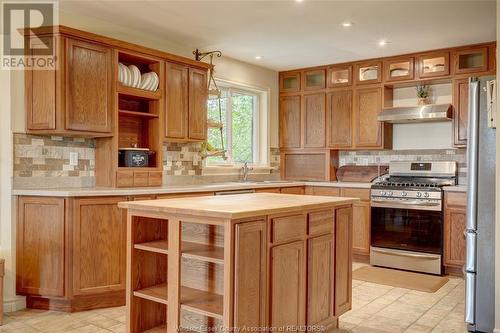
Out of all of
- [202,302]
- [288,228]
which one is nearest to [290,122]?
[288,228]

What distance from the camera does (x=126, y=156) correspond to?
4156 millimetres

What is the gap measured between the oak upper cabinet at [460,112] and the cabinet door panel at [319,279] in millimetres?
2878

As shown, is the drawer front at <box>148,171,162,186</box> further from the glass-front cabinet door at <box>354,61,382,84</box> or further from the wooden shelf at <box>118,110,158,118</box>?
the glass-front cabinet door at <box>354,61,382,84</box>

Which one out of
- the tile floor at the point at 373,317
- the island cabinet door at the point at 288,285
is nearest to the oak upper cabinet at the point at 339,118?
the tile floor at the point at 373,317

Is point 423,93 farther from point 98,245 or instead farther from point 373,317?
point 98,245

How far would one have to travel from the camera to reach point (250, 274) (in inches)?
89.7

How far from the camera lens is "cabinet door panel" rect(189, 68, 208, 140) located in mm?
4754

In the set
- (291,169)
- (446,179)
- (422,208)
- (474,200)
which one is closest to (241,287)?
(474,200)

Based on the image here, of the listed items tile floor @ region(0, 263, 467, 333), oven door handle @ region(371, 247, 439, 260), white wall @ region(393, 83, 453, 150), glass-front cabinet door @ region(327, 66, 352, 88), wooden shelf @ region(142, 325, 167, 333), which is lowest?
tile floor @ region(0, 263, 467, 333)

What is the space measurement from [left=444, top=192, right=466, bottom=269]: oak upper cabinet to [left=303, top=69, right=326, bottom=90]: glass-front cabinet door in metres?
2.33

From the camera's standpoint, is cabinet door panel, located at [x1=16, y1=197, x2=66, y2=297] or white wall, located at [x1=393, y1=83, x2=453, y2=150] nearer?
cabinet door panel, located at [x1=16, y1=197, x2=66, y2=297]

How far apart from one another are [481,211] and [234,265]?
195cm

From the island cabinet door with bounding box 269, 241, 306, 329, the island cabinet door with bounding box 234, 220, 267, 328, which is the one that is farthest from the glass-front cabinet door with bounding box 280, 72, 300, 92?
the island cabinet door with bounding box 234, 220, 267, 328

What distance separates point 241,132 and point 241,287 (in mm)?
4071
